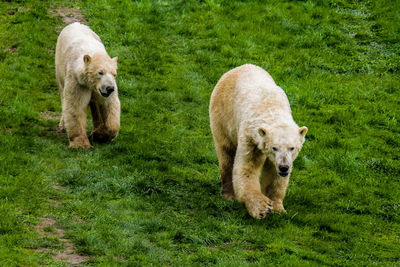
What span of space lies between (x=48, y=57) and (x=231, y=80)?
7780mm

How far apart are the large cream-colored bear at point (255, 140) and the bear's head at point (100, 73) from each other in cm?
219

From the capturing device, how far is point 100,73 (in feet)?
39.0

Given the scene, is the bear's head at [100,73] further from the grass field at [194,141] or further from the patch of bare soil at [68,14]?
the patch of bare soil at [68,14]

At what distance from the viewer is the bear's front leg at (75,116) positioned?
40.4 feet

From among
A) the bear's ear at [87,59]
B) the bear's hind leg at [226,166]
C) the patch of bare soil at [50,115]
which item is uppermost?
the bear's ear at [87,59]

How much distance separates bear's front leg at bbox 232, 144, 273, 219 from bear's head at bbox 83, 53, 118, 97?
3331 millimetres

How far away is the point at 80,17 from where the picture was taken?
1997 cm

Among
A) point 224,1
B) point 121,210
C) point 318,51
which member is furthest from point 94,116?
point 224,1

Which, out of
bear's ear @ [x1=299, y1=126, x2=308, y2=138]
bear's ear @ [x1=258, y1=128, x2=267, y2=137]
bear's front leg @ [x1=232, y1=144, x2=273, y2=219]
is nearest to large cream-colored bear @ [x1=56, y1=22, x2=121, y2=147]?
bear's front leg @ [x1=232, y1=144, x2=273, y2=219]

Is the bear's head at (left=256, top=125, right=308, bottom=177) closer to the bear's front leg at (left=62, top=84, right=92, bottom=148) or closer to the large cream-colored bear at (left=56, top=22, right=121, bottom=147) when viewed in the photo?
the large cream-colored bear at (left=56, top=22, right=121, bottom=147)

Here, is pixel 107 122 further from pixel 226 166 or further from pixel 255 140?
pixel 255 140

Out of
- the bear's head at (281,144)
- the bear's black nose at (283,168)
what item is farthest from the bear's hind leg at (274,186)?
the bear's black nose at (283,168)

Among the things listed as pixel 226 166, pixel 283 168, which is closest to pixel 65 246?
pixel 283 168

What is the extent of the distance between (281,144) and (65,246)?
3355 mm
